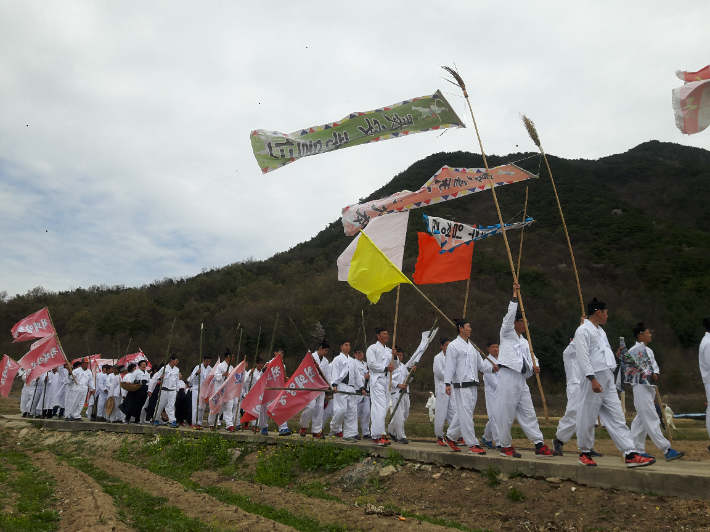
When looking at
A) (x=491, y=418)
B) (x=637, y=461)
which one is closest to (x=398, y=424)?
(x=491, y=418)

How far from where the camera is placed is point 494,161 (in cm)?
7531

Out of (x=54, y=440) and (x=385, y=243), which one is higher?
(x=385, y=243)

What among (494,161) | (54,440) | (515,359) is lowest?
(54,440)

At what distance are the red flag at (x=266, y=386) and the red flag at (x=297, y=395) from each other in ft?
1.01

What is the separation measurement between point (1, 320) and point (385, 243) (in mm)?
45925

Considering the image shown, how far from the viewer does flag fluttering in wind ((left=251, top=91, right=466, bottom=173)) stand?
1021 centimetres

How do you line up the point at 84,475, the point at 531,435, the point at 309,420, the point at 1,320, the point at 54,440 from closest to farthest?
the point at 531,435
the point at 84,475
the point at 309,420
the point at 54,440
the point at 1,320

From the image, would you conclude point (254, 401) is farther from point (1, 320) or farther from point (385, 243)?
point (1, 320)

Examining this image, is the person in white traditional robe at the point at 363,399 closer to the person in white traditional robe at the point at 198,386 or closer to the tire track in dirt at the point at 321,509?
the tire track in dirt at the point at 321,509

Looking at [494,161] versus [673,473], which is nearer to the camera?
[673,473]

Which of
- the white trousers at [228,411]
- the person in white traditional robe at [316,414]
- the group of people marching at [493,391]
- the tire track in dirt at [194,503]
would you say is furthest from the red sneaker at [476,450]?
the white trousers at [228,411]

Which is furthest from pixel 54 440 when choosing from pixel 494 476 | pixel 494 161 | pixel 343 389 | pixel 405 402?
pixel 494 161

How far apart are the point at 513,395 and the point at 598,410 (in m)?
1.12

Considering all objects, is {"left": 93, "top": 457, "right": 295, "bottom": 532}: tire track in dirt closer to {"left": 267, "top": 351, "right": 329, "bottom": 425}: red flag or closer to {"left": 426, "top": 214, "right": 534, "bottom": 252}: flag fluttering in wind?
{"left": 267, "top": 351, "right": 329, "bottom": 425}: red flag
